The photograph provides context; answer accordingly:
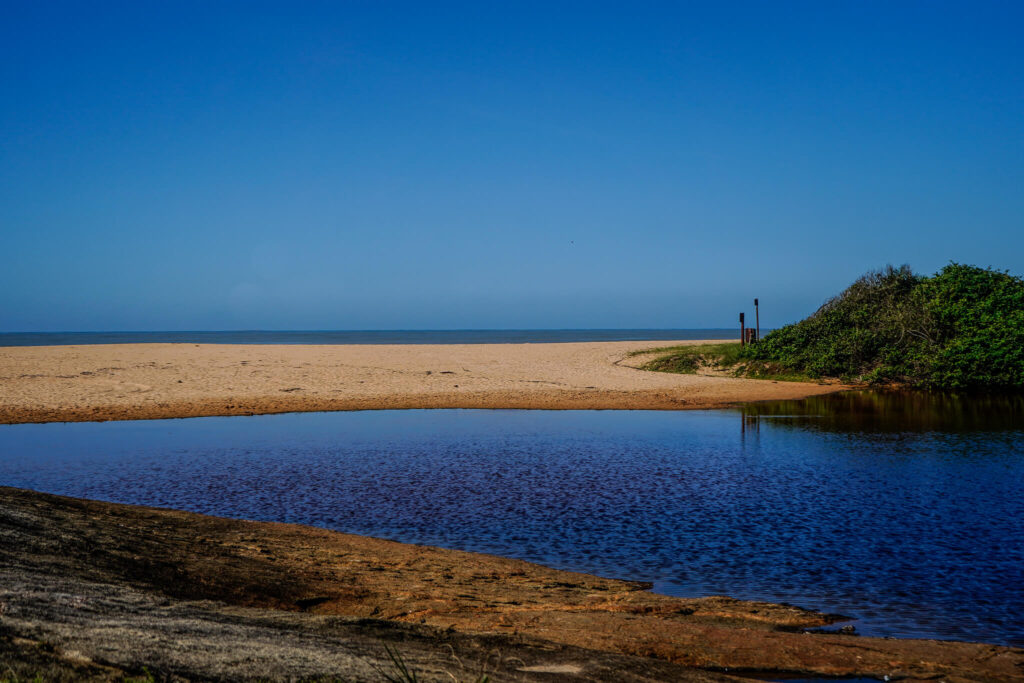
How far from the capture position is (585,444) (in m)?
18.3

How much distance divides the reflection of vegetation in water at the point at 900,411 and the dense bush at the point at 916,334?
1.17 meters

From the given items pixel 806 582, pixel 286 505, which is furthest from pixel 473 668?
pixel 286 505

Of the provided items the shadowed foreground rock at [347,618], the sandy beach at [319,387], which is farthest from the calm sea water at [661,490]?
the sandy beach at [319,387]

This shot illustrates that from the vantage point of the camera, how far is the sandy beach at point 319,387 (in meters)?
25.6

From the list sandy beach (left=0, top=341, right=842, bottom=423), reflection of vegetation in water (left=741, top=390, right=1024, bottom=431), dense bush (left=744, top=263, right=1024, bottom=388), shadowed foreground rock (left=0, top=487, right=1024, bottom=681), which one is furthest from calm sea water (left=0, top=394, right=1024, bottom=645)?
dense bush (left=744, top=263, right=1024, bottom=388)

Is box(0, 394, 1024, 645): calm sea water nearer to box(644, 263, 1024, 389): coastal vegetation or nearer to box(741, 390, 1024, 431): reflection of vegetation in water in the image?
box(741, 390, 1024, 431): reflection of vegetation in water

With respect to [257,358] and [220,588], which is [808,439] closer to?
[220,588]

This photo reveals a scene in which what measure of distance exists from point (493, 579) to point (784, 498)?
20.6 ft

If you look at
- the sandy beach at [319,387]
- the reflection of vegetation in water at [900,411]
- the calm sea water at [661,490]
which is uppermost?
the sandy beach at [319,387]

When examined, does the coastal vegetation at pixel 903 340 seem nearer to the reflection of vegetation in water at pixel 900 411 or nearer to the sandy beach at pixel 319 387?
the reflection of vegetation in water at pixel 900 411

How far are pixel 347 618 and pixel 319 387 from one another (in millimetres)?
26385

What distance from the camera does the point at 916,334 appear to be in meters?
32.8

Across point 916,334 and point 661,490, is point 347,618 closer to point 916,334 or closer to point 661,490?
point 661,490

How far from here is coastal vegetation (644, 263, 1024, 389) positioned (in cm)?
2956
